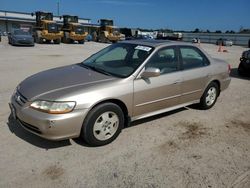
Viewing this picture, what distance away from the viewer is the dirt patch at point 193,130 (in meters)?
4.07

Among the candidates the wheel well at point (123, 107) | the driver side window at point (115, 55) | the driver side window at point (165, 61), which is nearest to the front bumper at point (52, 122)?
the wheel well at point (123, 107)

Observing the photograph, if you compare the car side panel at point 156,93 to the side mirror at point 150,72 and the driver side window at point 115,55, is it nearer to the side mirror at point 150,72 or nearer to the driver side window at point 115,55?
the side mirror at point 150,72

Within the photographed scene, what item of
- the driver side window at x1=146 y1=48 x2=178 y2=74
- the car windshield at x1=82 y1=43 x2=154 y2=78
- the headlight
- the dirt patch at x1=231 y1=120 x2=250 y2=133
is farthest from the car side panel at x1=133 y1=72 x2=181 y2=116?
the dirt patch at x1=231 y1=120 x2=250 y2=133

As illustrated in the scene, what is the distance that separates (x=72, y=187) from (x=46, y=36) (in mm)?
24639

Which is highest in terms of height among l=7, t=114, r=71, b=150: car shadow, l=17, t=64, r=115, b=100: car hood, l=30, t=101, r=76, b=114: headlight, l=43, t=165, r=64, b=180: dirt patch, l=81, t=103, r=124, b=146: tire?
l=17, t=64, r=115, b=100: car hood

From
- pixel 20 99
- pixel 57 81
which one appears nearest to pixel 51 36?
pixel 57 81

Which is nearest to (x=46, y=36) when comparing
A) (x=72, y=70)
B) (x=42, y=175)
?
(x=72, y=70)

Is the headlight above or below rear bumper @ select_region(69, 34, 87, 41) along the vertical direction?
below

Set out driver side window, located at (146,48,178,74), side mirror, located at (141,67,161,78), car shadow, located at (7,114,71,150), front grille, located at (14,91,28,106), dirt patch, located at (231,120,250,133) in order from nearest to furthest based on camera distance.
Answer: front grille, located at (14,91,28,106) < car shadow, located at (7,114,71,150) < side mirror, located at (141,67,161,78) < driver side window, located at (146,48,178,74) < dirt patch, located at (231,120,250,133)

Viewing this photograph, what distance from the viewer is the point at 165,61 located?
4.35 meters

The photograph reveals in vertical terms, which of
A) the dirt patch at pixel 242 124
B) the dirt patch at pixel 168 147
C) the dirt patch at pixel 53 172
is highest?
the dirt patch at pixel 242 124

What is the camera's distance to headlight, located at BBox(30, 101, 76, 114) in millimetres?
3104

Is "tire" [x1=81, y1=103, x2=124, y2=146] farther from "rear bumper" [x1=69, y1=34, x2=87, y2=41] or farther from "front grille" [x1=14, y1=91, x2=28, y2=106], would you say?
"rear bumper" [x1=69, y1=34, x2=87, y2=41]

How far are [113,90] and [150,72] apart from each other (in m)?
0.70
